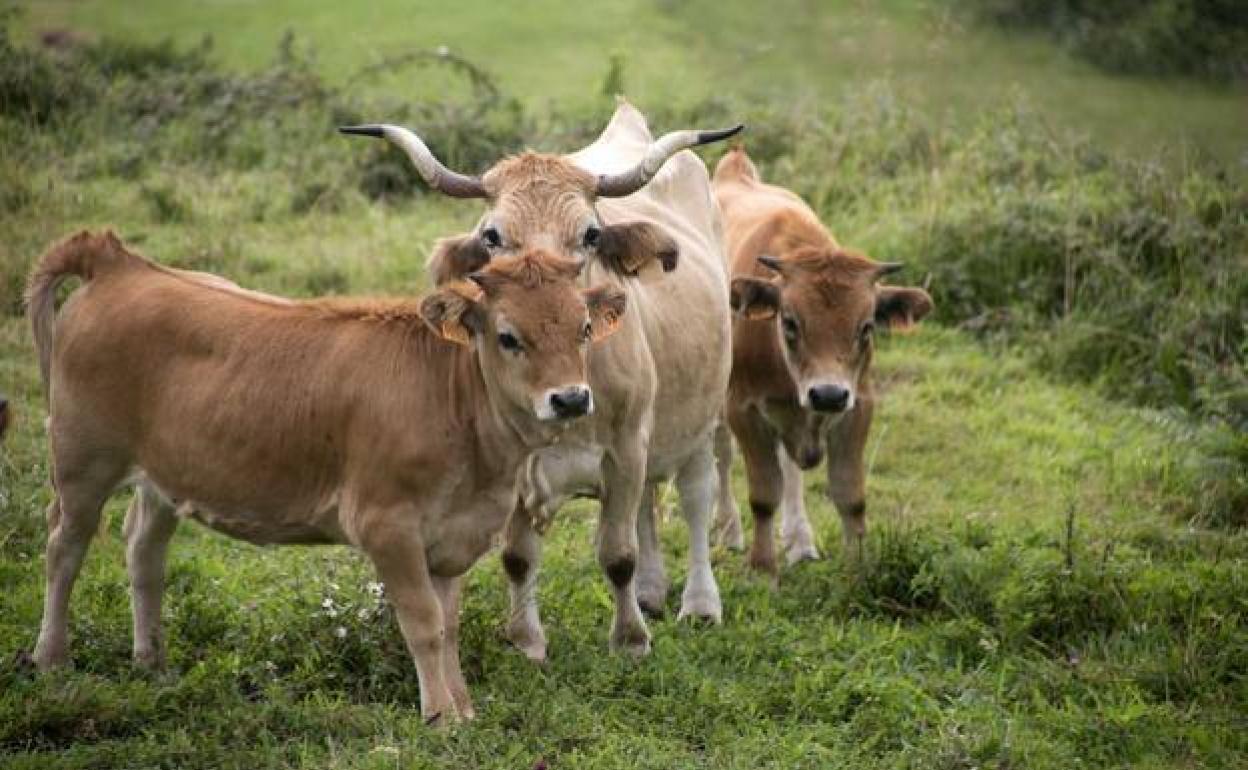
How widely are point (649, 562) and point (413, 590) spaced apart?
228cm

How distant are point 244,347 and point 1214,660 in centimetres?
378

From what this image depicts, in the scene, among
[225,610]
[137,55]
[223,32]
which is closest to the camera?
[225,610]

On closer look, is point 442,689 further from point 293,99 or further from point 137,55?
point 137,55

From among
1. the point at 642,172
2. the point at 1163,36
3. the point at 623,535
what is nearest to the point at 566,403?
the point at 623,535

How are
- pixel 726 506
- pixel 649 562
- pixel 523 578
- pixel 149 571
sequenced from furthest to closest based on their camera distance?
pixel 726 506 → pixel 649 562 → pixel 523 578 → pixel 149 571

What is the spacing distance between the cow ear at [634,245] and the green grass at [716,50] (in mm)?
7544

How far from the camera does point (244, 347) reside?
22.6 feet

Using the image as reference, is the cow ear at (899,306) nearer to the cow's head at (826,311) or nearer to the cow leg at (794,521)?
the cow's head at (826,311)

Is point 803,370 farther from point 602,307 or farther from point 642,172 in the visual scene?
point 602,307

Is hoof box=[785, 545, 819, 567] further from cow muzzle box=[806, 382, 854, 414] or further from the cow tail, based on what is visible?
the cow tail

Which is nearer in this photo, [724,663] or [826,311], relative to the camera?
[724,663]

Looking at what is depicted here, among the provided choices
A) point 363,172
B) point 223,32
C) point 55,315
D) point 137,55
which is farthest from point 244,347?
point 223,32

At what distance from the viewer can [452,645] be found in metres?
6.91

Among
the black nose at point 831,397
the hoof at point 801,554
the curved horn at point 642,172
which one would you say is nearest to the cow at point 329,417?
the curved horn at point 642,172
